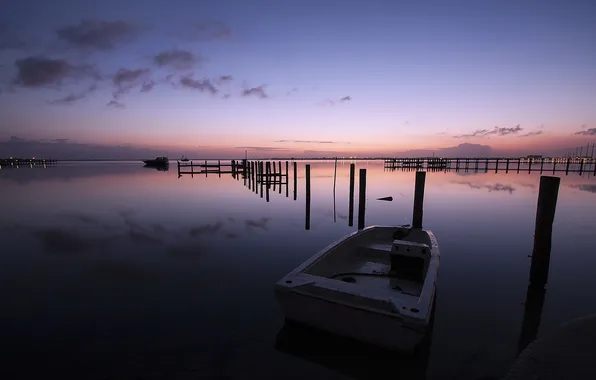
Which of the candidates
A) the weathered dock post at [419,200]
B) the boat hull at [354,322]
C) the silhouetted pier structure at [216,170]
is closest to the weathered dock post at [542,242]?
the weathered dock post at [419,200]

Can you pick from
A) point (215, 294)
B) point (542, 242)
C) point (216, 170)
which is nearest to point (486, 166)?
point (216, 170)

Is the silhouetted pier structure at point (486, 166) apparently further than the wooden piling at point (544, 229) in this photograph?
Yes

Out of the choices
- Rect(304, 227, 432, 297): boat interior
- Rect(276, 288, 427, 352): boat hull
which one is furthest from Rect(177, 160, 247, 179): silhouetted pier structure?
Rect(276, 288, 427, 352): boat hull

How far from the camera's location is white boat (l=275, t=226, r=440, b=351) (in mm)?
3746

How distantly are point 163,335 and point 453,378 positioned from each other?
182 inches

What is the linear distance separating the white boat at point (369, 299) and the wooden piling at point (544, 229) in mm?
2700

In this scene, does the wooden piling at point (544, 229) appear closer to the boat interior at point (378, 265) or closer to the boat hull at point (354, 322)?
the boat interior at point (378, 265)

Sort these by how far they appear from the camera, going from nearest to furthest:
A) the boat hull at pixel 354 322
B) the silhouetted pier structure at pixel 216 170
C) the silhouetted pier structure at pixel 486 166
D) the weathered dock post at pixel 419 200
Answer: the boat hull at pixel 354 322, the weathered dock post at pixel 419 200, the silhouetted pier structure at pixel 216 170, the silhouetted pier structure at pixel 486 166

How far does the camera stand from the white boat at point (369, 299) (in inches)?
147

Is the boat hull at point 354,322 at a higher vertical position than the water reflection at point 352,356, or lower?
higher

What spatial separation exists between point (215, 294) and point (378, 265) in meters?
4.01

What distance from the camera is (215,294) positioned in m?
6.40

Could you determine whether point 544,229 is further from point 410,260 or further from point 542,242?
point 410,260

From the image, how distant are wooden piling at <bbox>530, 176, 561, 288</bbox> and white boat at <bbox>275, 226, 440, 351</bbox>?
2.70m
